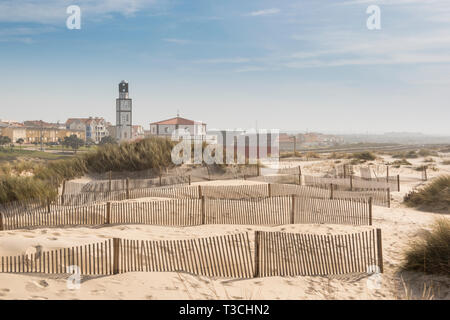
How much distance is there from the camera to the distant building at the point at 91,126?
367 feet

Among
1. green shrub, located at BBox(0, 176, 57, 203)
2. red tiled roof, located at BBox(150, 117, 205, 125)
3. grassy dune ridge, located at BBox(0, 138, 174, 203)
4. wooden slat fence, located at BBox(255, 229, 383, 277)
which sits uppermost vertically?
red tiled roof, located at BBox(150, 117, 205, 125)

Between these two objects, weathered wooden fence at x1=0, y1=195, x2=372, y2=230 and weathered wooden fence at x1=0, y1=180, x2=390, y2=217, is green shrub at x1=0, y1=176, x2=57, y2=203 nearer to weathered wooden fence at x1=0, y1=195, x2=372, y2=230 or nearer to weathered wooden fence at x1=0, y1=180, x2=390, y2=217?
weathered wooden fence at x1=0, y1=180, x2=390, y2=217

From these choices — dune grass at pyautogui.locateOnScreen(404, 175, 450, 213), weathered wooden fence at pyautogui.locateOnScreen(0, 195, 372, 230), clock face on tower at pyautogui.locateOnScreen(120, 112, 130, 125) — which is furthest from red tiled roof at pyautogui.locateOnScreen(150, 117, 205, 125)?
weathered wooden fence at pyautogui.locateOnScreen(0, 195, 372, 230)

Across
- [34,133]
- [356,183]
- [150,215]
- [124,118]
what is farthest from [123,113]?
[150,215]

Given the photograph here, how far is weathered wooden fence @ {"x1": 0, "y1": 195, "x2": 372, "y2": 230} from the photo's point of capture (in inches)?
479

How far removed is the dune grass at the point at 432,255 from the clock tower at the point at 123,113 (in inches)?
3446

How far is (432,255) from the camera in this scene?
8.45 meters

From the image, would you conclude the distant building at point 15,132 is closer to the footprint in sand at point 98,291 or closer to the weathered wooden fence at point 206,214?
the weathered wooden fence at point 206,214

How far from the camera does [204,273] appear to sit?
26.1 feet

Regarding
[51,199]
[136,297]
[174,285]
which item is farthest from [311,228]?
[51,199]

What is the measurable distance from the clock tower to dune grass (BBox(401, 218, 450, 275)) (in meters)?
87.5

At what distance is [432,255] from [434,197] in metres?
9.93
